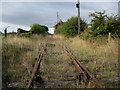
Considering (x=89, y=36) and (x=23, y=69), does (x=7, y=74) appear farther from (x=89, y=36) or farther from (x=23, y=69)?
(x=89, y=36)

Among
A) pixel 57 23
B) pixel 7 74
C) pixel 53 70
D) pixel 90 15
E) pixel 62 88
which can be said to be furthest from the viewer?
pixel 57 23

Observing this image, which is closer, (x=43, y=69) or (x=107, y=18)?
(x=43, y=69)

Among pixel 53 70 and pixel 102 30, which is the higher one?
pixel 102 30

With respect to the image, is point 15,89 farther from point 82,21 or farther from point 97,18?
point 82,21

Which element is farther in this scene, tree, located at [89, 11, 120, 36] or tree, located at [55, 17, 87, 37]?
tree, located at [55, 17, 87, 37]

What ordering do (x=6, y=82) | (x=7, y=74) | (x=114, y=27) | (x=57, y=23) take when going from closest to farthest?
(x=6, y=82)
(x=7, y=74)
(x=114, y=27)
(x=57, y=23)

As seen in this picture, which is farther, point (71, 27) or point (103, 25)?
point (71, 27)

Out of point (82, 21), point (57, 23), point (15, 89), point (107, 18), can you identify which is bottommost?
point (15, 89)

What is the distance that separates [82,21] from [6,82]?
70.5 feet

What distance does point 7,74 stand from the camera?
4.63 metres

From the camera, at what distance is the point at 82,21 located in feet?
80.7

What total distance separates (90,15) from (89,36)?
1.68m

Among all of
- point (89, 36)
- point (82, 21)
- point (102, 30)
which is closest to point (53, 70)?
point (102, 30)

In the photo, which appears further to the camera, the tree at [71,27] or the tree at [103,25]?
the tree at [71,27]
